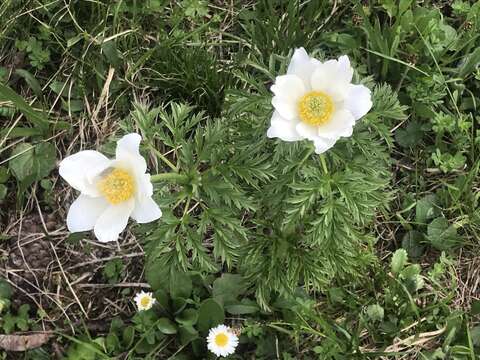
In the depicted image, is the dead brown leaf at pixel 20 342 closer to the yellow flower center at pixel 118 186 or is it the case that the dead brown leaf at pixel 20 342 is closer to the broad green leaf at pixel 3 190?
the broad green leaf at pixel 3 190

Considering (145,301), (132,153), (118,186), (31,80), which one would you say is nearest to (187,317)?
(145,301)

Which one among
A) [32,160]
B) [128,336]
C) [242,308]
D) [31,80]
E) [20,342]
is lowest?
[20,342]

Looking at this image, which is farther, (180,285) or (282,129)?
(180,285)

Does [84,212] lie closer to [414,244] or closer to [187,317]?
[187,317]

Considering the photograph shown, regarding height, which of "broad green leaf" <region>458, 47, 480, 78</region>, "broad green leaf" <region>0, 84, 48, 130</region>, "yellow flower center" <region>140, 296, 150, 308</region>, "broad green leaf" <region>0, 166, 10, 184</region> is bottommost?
"yellow flower center" <region>140, 296, 150, 308</region>

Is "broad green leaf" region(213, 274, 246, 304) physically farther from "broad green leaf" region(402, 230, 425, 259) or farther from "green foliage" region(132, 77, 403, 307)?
"broad green leaf" region(402, 230, 425, 259)

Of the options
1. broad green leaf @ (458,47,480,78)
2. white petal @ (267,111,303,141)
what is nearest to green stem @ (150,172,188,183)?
white petal @ (267,111,303,141)

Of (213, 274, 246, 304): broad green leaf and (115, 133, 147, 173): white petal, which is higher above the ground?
(115, 133, 147, 173): white petal

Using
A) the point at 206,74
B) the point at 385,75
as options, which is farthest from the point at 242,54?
the point at 385,75
